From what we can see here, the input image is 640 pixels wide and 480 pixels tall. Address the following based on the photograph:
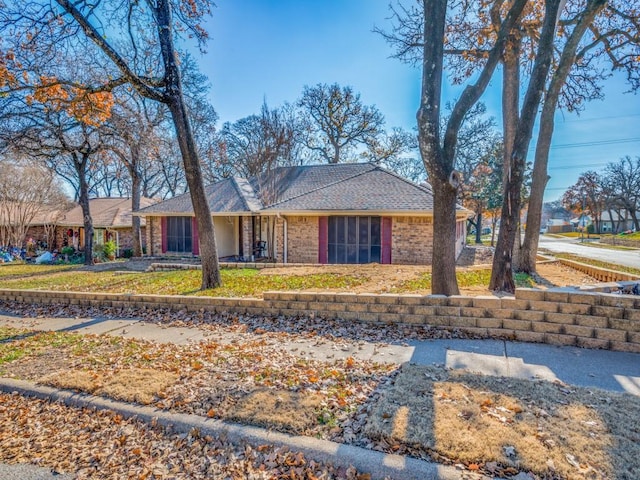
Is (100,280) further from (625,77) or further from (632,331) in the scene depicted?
(625,77)

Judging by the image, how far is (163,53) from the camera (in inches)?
325

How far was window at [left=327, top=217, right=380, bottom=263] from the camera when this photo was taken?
13859 mm

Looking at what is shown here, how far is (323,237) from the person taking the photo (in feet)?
47.1

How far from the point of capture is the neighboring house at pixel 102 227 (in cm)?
2298

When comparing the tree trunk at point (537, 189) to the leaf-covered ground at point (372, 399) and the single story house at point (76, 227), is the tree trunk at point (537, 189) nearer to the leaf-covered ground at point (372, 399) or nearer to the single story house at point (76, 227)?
the leaf-covered ground at point (372, 399)

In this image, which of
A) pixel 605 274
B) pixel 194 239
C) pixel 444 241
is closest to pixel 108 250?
pixel 194 239

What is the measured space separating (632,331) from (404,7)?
8615 millimetres

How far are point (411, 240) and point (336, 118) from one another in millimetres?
17054

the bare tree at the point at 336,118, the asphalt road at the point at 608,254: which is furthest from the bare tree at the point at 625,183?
the bare tree at the point at 336,118

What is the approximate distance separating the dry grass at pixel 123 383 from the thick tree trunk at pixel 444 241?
4558 millimetres

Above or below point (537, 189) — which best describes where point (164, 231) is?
below

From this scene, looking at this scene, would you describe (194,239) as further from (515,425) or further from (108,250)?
(515,425)

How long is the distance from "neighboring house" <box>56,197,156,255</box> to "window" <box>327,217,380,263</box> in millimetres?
15170

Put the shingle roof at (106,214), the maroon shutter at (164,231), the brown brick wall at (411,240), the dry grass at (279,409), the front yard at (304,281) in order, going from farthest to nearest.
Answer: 1. the shingle roof at (106,214)
2. the maroon shutter at (164,231)
3. the brown brick wall at (411,240)
4. the front yard at (304,281)
5. the dry grass at (279,409)
